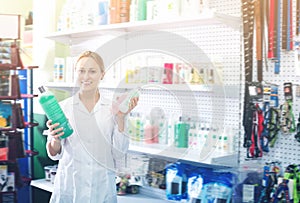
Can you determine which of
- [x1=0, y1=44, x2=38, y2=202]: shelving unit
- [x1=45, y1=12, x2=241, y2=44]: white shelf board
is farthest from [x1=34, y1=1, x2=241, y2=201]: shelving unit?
[x1=0, y1=44, x2=38, y2=202]: shelving unit

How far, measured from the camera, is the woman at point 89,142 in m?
2.16

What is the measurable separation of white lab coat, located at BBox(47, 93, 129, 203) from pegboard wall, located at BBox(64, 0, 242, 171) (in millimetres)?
398

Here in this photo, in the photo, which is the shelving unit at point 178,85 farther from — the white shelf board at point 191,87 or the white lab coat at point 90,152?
the white lab coat at point 90,152

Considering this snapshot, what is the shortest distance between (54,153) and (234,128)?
1.05m

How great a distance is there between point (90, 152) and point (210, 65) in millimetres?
858

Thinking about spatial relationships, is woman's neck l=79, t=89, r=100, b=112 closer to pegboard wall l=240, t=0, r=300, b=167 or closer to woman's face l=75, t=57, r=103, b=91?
woman's face l=75, t=57, r=103, b=91

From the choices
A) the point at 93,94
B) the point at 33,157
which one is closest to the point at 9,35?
the point at 33,157

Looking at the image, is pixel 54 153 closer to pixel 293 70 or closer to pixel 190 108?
pixel 190 108

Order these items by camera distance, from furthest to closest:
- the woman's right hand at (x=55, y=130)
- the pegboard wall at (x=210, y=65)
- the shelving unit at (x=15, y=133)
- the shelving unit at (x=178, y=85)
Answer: the shelving unit at (x=15, y=133) < the pegboard wall at (x=210, y=65) < the shelving unit at (x=178, y=85) < the woman's right hand at (x=55, y=130)

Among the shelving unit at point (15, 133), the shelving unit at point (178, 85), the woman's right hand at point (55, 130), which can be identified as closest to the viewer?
the woman's right hand at point (55, 130)

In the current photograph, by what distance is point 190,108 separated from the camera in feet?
8.64

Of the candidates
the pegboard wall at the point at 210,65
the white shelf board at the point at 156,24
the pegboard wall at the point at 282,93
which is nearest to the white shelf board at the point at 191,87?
the pegboard wall at the point at 210,65

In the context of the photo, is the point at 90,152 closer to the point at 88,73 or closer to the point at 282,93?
the point at 88,73

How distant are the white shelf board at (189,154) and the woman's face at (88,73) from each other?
20.3 inches
